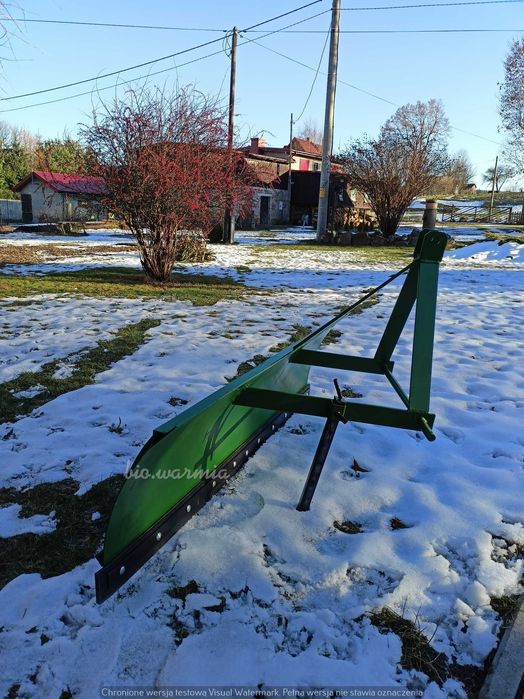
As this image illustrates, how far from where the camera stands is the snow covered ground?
175cm

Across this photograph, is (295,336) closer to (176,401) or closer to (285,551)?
(176,401)

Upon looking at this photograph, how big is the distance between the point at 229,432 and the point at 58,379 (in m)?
2.34

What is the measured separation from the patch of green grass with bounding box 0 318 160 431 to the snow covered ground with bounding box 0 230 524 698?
0.14 m

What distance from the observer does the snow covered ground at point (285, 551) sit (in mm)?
1751

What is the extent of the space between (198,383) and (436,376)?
2.11 metres

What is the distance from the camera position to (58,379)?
14.6 feet

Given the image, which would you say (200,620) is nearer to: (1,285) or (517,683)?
(517,683)

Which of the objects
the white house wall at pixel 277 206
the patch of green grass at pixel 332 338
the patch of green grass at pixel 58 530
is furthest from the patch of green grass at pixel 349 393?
the white house wall at pixel 277 206

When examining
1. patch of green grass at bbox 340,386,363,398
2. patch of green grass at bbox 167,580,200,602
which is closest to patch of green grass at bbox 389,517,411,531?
patch of green grass at bbox 167,580,200,602

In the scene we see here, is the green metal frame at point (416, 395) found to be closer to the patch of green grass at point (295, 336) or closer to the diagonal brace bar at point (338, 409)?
the diagonal brace bar at point (338, 409)

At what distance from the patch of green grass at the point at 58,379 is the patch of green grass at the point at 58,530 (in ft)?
3.61

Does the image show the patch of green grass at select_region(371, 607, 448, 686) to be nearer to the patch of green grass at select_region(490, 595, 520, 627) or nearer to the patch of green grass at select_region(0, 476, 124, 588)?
the patch of green grass at select_region(490, 595, 520, 627)

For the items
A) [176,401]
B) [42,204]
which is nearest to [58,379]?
[176,401]

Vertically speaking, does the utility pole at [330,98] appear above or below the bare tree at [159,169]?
above
